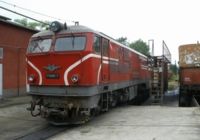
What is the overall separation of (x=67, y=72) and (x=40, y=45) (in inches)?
61.4

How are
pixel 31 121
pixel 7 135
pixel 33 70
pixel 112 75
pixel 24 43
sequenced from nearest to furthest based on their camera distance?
pixel 7 135 < pixel 33 70 < pixel 31 121 < pixel 112 75 < pixel 24 43

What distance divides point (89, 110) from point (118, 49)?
14.9 feet

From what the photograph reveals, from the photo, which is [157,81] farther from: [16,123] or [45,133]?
[45,133]

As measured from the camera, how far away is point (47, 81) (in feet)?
35.2

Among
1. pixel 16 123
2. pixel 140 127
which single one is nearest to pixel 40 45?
pixel 16 123

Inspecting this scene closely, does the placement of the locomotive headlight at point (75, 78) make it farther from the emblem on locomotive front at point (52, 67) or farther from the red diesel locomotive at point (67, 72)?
the emblem on locomotive front at point (52, 67)

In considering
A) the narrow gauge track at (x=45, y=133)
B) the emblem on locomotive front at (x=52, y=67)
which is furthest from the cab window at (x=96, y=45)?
the narrow gauge track at (x=45, y=133)

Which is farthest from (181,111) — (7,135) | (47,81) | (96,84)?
(7,135)

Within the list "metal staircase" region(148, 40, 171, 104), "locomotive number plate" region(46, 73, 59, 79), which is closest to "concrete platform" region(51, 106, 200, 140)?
"locomotive number plate" region(46, 73, 59, 79)

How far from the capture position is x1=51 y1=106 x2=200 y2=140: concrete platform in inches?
356

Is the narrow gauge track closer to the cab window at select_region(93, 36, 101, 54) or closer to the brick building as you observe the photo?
the cab window at select_region(93, 36, 101, 54)

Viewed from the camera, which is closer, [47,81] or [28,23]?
[47,81]

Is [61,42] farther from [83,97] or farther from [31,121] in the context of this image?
[31,121]

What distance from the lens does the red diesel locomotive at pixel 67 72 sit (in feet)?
33.9
